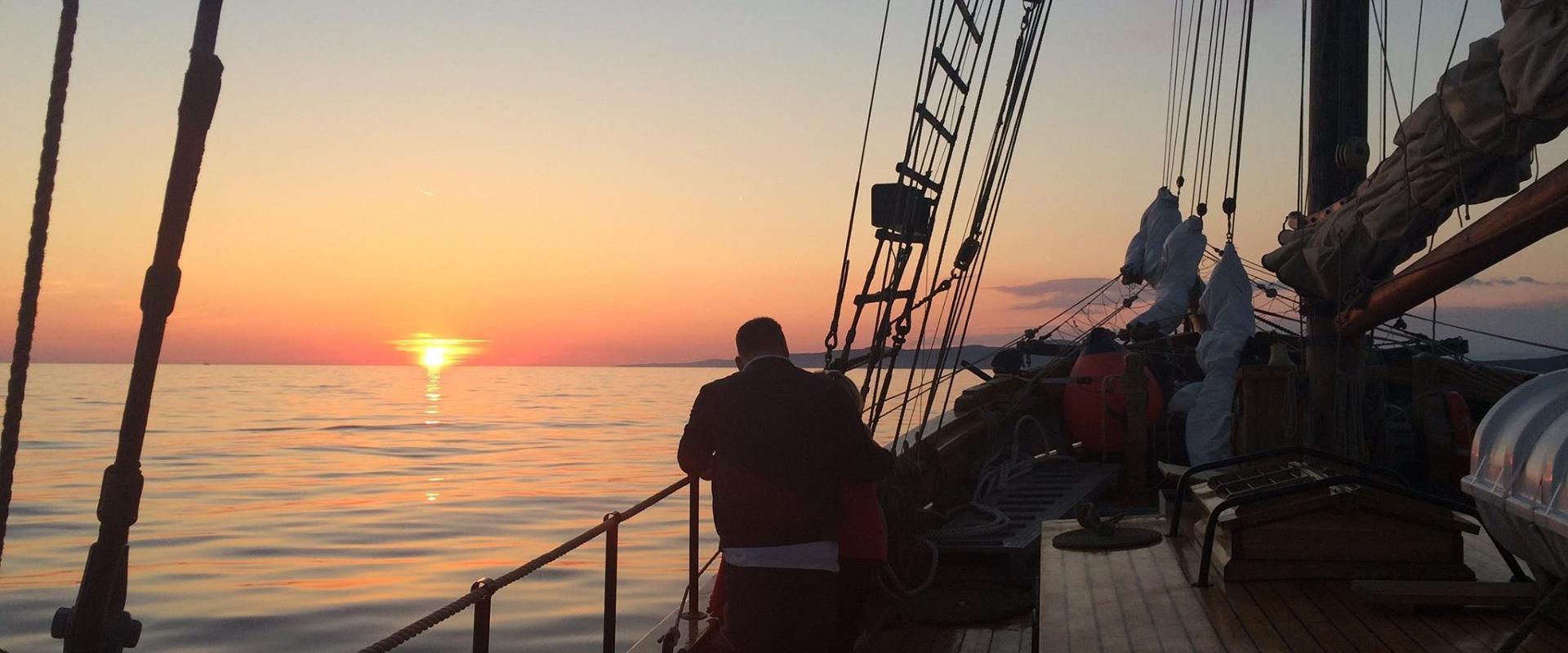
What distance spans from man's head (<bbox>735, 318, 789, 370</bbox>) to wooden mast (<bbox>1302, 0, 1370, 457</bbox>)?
14.6ft

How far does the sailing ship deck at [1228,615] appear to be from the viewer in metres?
3.56

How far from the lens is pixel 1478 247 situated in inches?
190

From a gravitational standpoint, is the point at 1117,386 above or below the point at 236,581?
above

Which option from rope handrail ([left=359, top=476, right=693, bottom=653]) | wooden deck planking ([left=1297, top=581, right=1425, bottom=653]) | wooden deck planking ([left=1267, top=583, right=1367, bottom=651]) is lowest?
wooden deck planking ([left=1267, top=583, right=1367, bottom=651])

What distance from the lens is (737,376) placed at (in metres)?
4.20

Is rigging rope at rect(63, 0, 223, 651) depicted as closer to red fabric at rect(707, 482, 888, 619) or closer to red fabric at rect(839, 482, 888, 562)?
red fabric at rect(707, 482, 888, 619)

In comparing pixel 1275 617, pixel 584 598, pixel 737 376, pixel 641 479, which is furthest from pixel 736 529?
pixel 641 479

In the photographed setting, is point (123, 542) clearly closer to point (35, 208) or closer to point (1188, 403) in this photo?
point (35, 208)

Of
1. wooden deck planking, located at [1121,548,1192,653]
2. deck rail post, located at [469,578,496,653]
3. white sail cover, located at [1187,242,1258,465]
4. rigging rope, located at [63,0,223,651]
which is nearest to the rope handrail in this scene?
deck rail post, located at [469,578,496,653]

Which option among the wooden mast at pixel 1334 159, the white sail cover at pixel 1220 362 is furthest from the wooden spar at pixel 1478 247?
the white sail cover at pixel 1220 362

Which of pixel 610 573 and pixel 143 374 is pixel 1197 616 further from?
pixel 143 374

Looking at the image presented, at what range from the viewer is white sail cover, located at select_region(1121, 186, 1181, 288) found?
567 inches

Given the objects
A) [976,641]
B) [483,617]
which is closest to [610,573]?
[483,617]

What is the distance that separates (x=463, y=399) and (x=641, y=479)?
6135 centimetres
